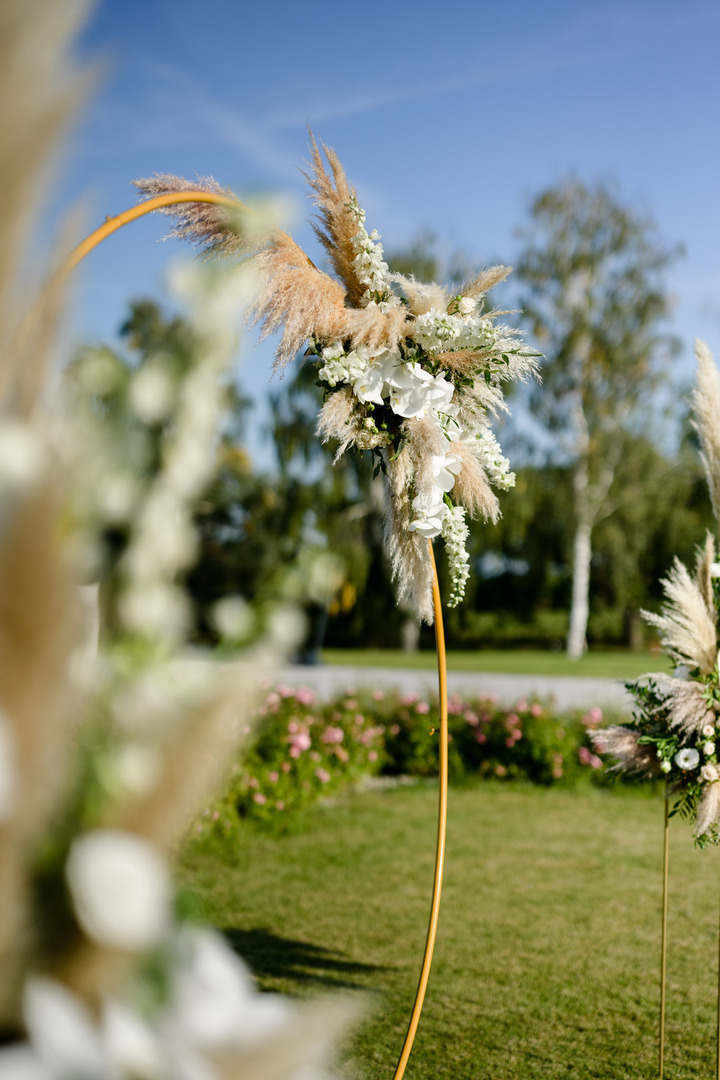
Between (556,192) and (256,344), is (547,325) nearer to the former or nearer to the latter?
(556,192)

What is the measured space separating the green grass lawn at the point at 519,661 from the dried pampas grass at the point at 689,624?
13483 millimetres

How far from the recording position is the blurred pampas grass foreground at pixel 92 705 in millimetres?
504

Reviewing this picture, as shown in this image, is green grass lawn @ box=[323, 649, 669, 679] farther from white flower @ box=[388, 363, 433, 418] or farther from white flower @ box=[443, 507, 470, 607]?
white flower @ box=[388, 363, 433, 418]

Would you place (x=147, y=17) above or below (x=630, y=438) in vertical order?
below

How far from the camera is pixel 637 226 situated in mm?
18125

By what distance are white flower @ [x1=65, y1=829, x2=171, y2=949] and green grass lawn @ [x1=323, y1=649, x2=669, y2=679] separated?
16168 millimetres

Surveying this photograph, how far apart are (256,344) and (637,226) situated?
58.9ft

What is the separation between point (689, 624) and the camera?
286cm

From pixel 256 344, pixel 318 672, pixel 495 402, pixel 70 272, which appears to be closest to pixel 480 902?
pixel 495 402

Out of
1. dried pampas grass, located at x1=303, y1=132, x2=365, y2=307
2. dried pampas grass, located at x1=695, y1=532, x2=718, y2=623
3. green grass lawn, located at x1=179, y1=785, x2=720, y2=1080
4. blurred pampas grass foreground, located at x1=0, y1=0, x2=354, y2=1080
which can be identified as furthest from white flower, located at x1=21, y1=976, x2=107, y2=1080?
dried pampas grass, located at x1=695, y1=532, x2=718, y2=623

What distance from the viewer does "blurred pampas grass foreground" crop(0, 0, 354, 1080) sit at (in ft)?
1.65

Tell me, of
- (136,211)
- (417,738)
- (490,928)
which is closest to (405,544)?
(136,211)

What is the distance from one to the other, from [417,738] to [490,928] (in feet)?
11.2

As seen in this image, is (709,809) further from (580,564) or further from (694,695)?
(580,564)
